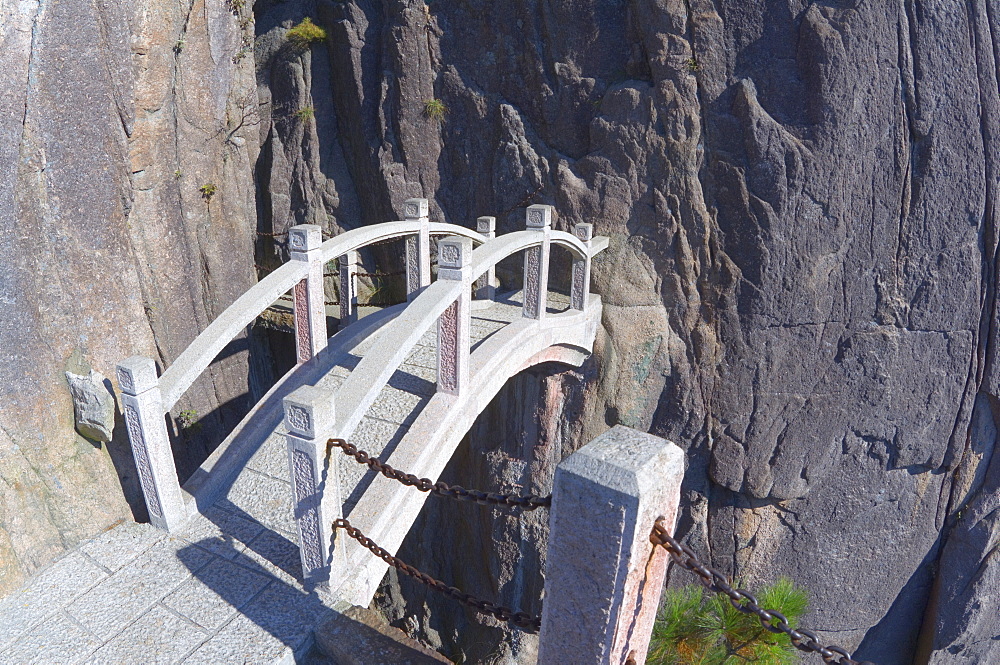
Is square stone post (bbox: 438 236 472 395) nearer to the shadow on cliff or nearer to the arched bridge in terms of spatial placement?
the arched bridge

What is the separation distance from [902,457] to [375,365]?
316 inches

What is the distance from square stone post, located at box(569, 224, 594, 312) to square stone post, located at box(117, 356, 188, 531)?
523 centimetres

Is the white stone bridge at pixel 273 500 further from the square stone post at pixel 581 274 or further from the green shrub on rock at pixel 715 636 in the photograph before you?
the green shrub on rock at pixel 715 636

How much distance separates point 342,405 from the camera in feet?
12.4

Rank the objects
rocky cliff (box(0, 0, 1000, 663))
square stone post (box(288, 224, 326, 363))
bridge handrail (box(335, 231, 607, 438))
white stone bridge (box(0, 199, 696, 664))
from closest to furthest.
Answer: white stone bridge (box(0, 199, 696, 664))
bridge handrail (box(335, 231, 607, 438))
square stone post (box(288, 224, 326, 363))
rocky cliff (box(0, 0, 1000, 663))

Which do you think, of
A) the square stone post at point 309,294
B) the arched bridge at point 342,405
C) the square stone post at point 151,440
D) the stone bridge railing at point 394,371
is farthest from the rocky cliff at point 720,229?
the stone bridge railing at point 394,371

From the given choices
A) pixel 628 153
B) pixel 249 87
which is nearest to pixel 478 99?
pixel 628 153

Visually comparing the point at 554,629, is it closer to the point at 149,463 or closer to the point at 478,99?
the point at 149,463

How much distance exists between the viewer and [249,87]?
30.5 ft

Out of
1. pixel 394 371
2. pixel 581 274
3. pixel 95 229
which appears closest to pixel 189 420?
pixel 95 229

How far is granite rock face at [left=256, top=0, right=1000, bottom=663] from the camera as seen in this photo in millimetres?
7523

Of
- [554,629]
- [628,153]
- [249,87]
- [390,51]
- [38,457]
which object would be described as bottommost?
[38,457]

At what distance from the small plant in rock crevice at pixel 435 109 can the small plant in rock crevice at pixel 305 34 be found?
103 inches

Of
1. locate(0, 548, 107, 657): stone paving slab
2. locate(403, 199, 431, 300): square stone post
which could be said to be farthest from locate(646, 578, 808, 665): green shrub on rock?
locate(0, 548, 107, 657): stone paving slab
